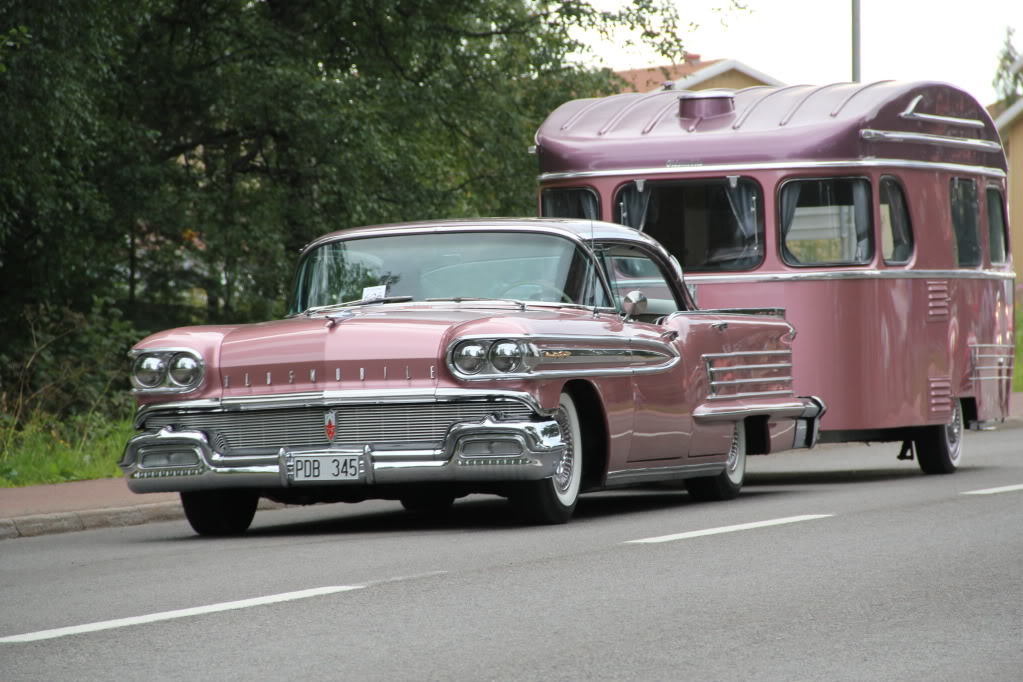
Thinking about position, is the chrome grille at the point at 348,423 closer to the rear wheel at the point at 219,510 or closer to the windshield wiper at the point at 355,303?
the rear wheel at the point at 219,510

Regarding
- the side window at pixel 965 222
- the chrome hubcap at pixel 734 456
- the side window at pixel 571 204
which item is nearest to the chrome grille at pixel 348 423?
the chrome hubcap at pixel 734 456

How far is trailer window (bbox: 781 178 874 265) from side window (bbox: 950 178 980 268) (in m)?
1.35

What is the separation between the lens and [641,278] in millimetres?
11852

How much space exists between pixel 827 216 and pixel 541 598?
25.7 feet

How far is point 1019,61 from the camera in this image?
50438mm

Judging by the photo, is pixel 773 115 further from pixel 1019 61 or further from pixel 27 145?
pixel 1019 61

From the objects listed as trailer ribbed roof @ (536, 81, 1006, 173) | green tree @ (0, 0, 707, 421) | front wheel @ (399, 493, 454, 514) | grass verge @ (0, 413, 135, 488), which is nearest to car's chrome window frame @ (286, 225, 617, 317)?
front wheel @ (399, 493, 454, 514)

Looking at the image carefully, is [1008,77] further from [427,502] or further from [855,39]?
[427,502]

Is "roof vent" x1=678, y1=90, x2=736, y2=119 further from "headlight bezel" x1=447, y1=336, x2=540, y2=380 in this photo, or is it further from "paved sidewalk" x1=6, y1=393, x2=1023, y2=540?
"headlight bezel" x1=447, y1=336, x2=540, y2=380

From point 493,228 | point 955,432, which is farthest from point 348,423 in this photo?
point 955,432

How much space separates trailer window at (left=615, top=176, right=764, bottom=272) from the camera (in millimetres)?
14453

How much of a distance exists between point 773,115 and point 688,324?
3652 mm

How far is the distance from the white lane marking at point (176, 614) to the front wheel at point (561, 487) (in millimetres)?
2434

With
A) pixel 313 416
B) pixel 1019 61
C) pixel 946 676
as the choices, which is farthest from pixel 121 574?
pixel 1019 61
